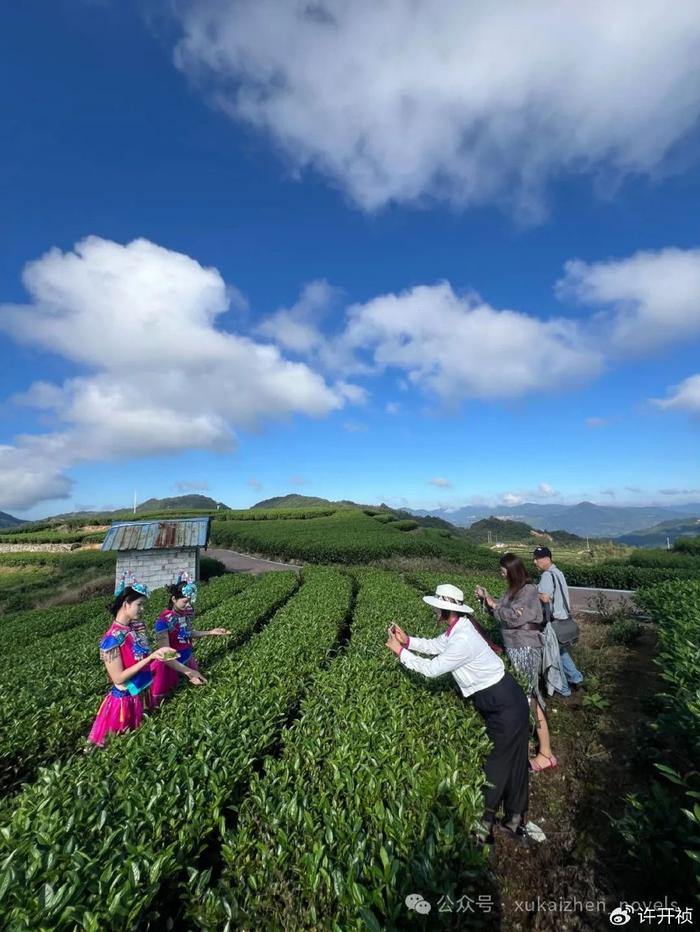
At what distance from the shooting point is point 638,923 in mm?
2852

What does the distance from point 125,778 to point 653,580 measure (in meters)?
19.8

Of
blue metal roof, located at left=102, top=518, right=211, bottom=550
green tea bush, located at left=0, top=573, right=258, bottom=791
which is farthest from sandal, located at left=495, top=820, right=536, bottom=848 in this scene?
blue metal roof, located at left=102, top=518, right=211, bottom=550

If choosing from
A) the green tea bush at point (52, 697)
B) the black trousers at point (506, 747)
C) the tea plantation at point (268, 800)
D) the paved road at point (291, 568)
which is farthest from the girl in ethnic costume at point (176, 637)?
the paved road at point (291, 568)

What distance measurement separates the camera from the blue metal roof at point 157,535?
62.2 feet

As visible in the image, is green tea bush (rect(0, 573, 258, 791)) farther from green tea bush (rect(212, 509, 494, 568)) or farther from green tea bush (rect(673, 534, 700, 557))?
green tea bush (rect(673, 534, 700, 557))

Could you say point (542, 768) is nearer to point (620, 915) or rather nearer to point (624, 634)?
point (620, 915)

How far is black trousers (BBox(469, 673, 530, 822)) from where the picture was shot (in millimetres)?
3635

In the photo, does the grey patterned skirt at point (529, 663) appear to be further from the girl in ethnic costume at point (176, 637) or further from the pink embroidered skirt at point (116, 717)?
the pink embroidered skirt at point (116, 717)

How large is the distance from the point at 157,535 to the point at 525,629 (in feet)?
59.4

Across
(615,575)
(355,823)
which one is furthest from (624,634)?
(615,575)

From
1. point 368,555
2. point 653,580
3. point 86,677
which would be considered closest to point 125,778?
point 86,677

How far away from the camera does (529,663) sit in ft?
17.1

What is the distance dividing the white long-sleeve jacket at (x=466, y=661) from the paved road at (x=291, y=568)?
386 inches

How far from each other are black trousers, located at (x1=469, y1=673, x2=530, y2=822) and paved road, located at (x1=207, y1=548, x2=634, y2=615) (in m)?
9.61
